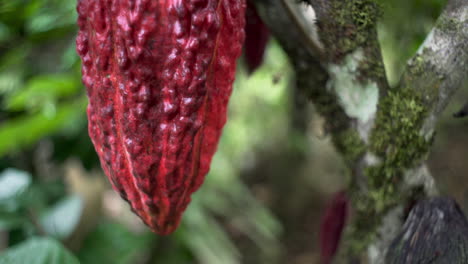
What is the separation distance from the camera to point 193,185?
27.7 inches

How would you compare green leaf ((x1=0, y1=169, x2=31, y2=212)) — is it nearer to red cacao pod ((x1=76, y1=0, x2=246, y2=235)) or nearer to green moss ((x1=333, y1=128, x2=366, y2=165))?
red cacao pod ((x1=76, y1=0, x2=246, y2=235))

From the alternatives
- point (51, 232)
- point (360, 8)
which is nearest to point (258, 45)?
point (360, 8)

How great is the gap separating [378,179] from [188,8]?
44cm

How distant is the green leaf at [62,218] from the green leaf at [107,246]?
118mm

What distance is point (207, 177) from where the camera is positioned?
2.39 m

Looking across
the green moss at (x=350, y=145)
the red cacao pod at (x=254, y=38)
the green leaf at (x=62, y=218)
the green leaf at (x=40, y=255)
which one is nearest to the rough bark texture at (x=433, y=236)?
the green moss at (x=350, y=145)

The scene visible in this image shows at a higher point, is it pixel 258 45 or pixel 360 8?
pixel 360 8

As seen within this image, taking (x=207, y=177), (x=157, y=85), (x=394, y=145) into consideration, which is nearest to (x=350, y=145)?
(x=394, y=145)

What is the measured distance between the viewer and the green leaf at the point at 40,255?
888mm

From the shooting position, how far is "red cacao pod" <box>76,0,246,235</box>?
60 centimetres

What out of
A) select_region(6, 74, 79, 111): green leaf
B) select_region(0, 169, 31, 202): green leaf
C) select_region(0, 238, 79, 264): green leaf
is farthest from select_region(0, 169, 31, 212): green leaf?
select_region(0, 238, 79, 264): green leaf

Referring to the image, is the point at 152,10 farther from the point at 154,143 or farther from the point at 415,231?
the point at 415,231

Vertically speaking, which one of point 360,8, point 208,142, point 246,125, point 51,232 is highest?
point 360,8

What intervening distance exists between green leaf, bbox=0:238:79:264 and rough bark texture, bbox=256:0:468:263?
23.3 inches
